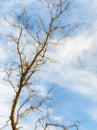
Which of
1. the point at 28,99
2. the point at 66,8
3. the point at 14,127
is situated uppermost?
the point at 66,8

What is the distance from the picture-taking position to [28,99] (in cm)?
1988

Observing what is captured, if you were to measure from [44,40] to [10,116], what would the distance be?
4.03m

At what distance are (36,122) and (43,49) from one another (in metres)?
3.55

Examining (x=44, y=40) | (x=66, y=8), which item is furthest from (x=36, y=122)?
(x=66, y=8)

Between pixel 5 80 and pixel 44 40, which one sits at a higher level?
pixel 44 40

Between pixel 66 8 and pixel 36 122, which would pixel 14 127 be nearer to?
pixel 36 122

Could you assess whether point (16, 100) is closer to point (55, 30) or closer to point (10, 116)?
point (10, 116)

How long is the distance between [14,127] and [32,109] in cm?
142

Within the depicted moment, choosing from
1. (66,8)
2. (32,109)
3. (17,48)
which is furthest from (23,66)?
(66,8)

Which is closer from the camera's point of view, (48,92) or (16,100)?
(16,100)

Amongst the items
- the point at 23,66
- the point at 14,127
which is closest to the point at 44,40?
the point at 23,66

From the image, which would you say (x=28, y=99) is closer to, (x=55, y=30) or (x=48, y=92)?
(x=48, y=92)

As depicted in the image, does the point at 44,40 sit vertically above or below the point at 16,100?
above

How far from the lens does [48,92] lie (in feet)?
66.5
